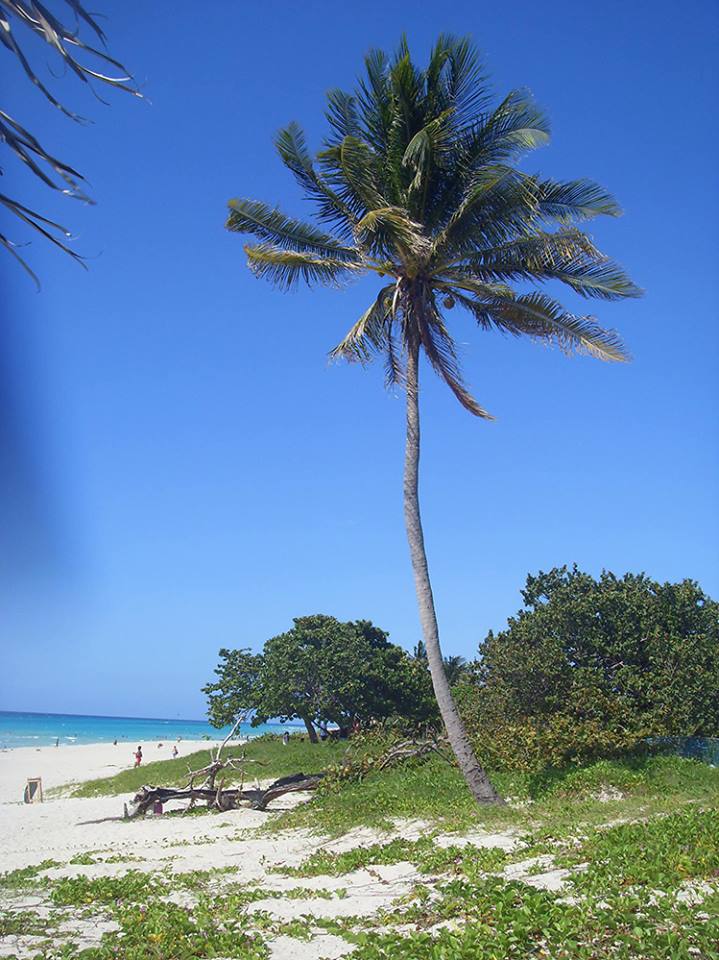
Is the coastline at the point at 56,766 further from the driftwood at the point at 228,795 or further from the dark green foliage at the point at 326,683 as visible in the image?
the driftwood at the point at 228,795

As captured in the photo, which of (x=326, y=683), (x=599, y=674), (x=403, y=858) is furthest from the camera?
(x=326, y=683)

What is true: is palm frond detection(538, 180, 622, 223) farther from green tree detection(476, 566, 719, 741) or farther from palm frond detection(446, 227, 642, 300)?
green tree detection(476, 566, 719, 741)

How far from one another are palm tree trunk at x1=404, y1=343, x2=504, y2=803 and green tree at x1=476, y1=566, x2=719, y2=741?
3399 millimetres

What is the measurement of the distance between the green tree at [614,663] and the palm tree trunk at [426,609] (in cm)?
340

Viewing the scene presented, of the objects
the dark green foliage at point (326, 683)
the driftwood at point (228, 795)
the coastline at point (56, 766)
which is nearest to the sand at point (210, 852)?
the driftwood at point (228, 795)

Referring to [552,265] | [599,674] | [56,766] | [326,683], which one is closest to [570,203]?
[552,265]

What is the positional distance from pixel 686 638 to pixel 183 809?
44.4 feet

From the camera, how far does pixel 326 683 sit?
32188mm

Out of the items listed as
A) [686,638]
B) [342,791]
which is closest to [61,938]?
[342,791]

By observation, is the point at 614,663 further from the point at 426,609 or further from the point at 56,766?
the point at 56,766

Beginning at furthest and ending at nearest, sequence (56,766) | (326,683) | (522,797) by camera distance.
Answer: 1. (56,766)
2. (326,683)
3. (522,797)

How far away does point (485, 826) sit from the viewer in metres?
11.4

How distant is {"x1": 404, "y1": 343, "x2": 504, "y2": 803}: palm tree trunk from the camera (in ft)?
44.2

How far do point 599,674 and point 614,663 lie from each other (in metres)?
1.49
